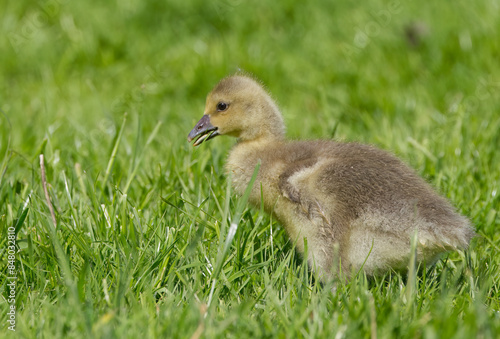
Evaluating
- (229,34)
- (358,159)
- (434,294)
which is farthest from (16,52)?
(434,294)

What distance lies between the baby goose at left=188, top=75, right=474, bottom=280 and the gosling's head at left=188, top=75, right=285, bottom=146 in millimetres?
252

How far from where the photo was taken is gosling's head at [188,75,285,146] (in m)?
3.84

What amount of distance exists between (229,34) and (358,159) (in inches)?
165

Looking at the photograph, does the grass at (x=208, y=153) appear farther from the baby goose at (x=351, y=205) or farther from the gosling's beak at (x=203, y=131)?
the gosling's beak at (x=203, y=131)

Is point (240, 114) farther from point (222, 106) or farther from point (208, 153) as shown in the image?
point (208, 153)

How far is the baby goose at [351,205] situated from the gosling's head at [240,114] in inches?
9.9

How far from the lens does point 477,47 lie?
246 inches

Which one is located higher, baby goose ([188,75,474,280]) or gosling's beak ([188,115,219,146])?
gosling's beak ([188,115,219,146])

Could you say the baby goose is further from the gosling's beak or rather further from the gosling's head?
the gosling's beak

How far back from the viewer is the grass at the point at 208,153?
2664 mm

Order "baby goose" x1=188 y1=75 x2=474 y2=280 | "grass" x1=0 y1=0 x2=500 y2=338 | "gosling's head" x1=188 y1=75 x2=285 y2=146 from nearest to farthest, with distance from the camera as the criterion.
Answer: "grass" x1=0 y1=0 x2=500 y2=338 → "baby goose" x1=188 y1=75 x2=474 y2=280 → "gosling's head" x1=188 y1=75 x2=285 y2=146

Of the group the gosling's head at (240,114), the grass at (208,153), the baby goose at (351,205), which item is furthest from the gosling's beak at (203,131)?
the baby goose at (351,205)

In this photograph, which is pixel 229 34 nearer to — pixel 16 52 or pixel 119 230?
pixel 16 52

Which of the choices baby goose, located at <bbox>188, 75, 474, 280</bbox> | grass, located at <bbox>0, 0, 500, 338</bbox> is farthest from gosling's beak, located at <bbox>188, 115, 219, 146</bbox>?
baby goose, located at <bbox>188, 75, 474, 280</bbox>
